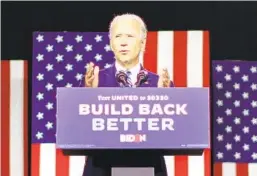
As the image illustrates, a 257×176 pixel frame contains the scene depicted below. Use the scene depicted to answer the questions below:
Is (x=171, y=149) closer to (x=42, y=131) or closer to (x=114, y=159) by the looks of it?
(x=114, y=159)

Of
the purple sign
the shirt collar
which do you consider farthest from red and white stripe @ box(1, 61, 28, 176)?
the purple sign

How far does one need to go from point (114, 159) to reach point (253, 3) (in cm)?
192

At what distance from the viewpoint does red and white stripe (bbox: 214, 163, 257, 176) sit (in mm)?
3961

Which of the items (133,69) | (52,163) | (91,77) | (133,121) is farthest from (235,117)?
(133,121)

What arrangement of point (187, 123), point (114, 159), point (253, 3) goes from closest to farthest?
point (187, 123), point (114, 159), point (253, 3)

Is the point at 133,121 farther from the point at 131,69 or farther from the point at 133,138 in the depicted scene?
the point at 131,69

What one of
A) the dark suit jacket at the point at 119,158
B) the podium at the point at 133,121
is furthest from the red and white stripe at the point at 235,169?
the podium at the point at 133,121

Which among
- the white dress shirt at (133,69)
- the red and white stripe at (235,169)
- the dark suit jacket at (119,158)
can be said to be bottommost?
the red and white stripe at (235,169)

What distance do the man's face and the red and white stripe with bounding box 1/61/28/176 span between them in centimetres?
116

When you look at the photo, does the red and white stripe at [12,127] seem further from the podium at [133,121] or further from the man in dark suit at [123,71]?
the podium at [133,121]

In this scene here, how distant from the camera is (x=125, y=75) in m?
3.10

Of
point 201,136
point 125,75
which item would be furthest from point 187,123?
point 125,75

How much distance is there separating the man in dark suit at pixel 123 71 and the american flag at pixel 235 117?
→ 101cm

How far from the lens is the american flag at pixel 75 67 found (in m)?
3.80
